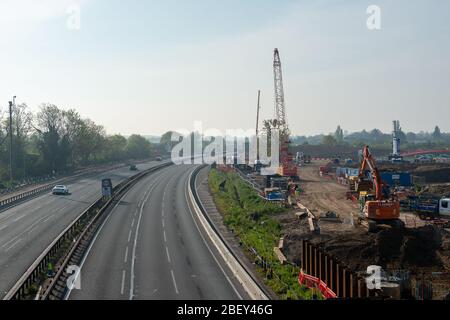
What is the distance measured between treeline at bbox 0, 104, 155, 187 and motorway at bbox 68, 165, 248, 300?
50.5 metres

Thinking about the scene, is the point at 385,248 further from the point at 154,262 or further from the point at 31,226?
the point at 31,226

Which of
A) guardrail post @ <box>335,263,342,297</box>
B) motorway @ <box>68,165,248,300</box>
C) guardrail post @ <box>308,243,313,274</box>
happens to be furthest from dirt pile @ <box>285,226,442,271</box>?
guardrail post @ <box>335,263,342,297</box>

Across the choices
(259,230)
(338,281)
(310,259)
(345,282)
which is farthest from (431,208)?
(345,282)

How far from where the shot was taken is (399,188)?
75000 millimetres

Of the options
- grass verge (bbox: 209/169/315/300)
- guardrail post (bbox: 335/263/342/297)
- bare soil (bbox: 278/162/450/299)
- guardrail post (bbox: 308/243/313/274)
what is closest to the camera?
guardrail post (bbox: 335/263/342/297)

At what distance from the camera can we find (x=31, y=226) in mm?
47375

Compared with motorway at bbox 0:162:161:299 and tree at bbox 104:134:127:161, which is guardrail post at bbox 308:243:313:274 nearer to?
motorway at bbox 0:162:161:299

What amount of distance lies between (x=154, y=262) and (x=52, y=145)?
84.8 metres

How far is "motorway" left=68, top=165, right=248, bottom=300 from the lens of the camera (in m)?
26.0

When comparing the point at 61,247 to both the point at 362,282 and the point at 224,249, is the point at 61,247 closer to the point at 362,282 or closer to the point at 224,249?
the point at 224,249

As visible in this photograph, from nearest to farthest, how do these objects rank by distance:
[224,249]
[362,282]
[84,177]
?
[362,282] < [224,249] < [84,177]

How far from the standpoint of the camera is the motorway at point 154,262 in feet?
85.3

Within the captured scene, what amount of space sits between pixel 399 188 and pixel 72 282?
57.2 metres
